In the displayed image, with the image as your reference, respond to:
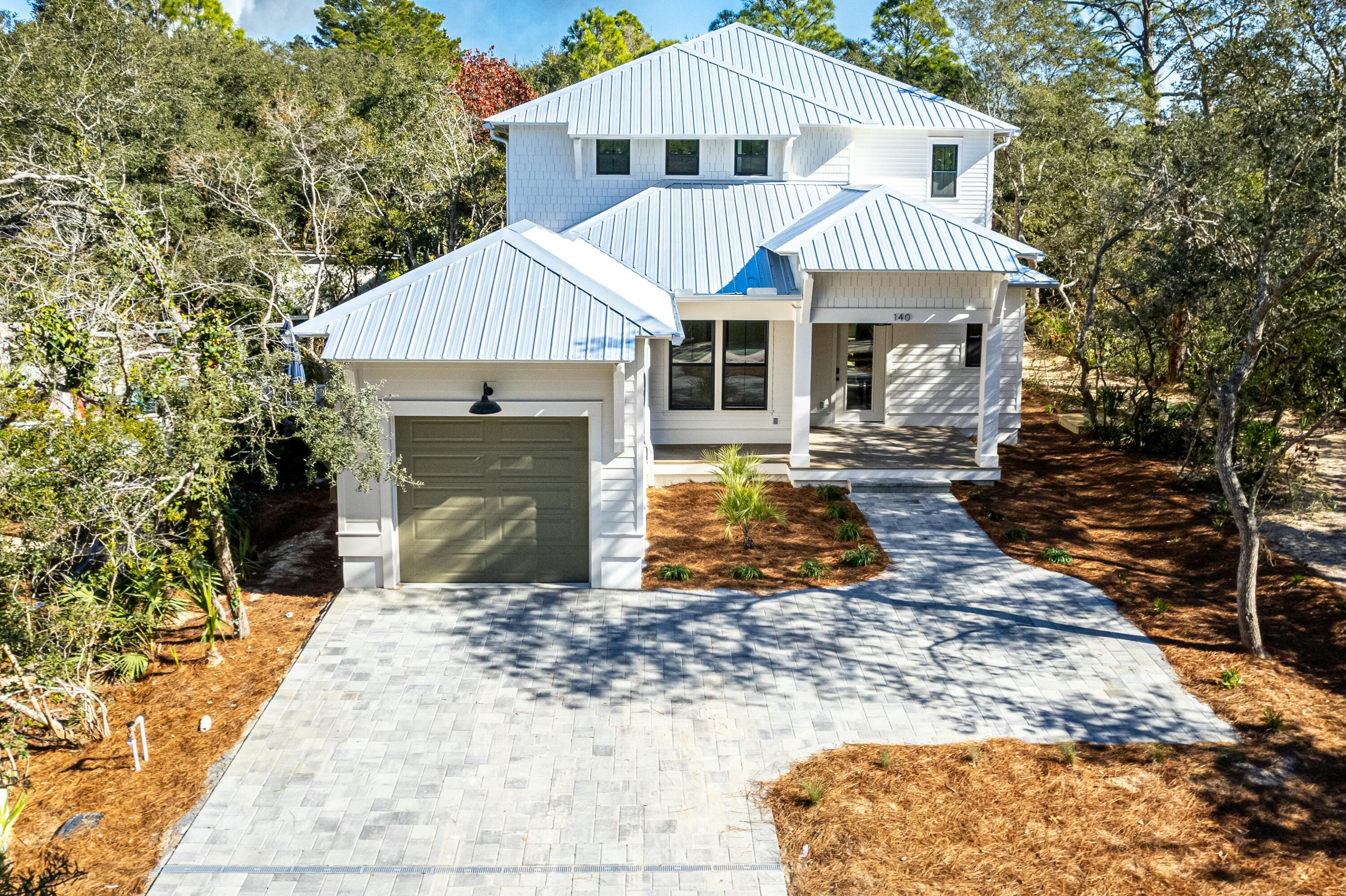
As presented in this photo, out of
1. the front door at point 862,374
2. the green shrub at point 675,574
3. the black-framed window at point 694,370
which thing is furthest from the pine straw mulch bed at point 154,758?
the front door at point 862,374

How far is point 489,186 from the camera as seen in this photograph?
77.4ft

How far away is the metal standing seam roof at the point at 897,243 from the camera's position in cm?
1577

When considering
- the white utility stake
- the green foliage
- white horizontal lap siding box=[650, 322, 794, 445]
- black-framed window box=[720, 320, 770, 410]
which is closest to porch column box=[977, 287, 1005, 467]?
white horizontal lap siding box=[650, 322, 794, 445]

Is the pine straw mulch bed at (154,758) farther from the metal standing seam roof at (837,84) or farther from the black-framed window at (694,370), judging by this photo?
the metal standing seam roof at (837,84)

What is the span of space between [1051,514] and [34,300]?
13.4 meters

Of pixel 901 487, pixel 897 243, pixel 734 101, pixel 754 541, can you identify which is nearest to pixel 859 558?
pixel 754 541

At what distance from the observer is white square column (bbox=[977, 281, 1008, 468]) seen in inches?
669

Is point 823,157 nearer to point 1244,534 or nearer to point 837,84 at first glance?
point 837,84

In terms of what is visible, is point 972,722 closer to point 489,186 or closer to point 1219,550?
point 1219,550

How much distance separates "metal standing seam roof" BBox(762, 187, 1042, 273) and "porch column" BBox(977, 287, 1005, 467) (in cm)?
114

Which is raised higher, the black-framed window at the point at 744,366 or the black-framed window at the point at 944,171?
the black-framed window at the point at 944,171

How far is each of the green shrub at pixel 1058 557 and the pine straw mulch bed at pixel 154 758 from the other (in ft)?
30.6

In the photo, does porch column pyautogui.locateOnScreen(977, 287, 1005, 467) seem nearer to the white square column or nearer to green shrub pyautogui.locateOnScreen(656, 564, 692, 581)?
the white square column

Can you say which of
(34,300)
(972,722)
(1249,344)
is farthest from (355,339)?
(1249,344)
